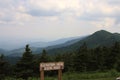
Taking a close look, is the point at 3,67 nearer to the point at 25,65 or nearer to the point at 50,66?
the point at 25,65

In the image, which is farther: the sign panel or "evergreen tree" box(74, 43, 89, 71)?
"evergreen tree" box(74, 43, 89, 71)

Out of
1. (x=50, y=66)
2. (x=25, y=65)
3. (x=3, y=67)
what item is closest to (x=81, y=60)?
(x=25, y=65)

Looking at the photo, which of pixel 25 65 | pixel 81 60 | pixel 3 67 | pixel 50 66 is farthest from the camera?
pixel 3 67

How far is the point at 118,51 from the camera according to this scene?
47188 millimetres

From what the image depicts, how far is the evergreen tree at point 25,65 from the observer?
45.6 metres

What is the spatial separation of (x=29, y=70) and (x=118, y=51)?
13604mm

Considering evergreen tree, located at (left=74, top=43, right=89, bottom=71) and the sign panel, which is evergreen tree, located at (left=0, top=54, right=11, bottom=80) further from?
the sign panel

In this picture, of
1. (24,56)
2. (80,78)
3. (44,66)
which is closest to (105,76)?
(80,78)

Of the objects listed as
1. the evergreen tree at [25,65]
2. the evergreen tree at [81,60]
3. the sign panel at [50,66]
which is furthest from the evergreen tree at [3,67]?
the sign panel at [50,66]

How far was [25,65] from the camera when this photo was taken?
47344mm

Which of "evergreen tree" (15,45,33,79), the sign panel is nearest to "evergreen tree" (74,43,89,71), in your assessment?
"evergreen tree" (15,45,33,79)

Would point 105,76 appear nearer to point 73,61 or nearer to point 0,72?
point 73,61

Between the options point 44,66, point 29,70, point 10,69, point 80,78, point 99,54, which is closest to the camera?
point 44,66

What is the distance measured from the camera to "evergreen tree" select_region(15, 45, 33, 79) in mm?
45625
